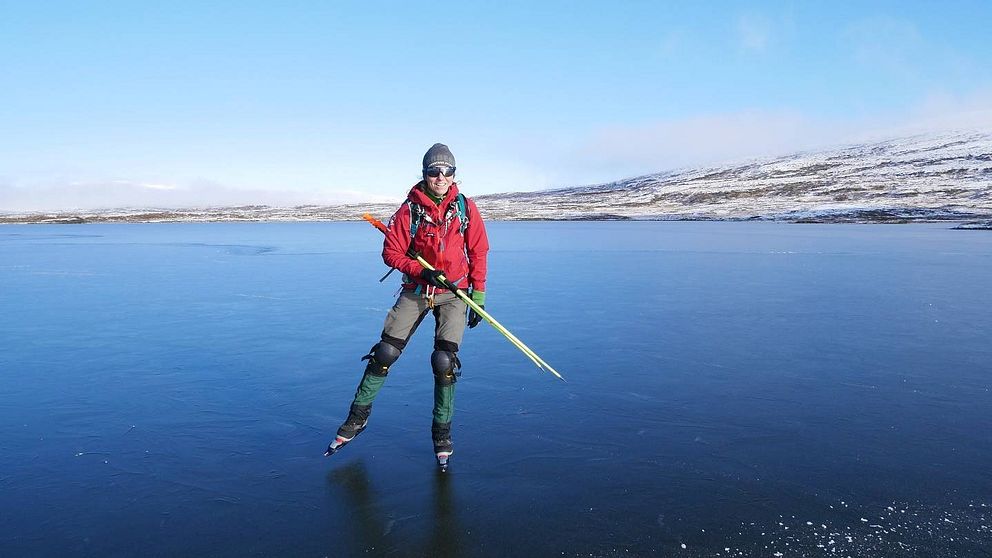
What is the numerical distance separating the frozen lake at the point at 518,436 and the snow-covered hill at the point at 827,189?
215 feet

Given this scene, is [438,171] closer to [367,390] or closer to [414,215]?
[414,215]

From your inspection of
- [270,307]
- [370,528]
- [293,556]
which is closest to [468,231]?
[370,528]

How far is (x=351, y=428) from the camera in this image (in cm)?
545

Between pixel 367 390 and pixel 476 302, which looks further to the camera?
pixel 476 302

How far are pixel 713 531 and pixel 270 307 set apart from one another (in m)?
10.3

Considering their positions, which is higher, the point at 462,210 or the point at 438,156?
the point at 438,156

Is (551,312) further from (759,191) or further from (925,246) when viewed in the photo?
(759,191)

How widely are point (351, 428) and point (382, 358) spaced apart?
640 millimetres

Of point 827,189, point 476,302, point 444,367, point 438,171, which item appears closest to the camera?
point 438,171

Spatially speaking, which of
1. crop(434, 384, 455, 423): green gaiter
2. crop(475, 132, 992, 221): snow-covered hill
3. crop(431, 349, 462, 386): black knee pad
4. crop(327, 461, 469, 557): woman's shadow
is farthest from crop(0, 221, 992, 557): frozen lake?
crop(475, 132, 992, 221): snow-covered hill

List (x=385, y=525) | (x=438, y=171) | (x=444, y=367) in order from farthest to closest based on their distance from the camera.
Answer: (x=444, y=367)
(x=438, y=171)
(x=385, y=525)

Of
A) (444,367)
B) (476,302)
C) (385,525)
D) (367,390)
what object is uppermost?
(476,302)

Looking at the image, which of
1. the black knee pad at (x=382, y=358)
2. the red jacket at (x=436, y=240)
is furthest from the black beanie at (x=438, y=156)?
the black knee pad at (x=382, y=358)

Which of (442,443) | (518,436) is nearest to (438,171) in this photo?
(442,443)
